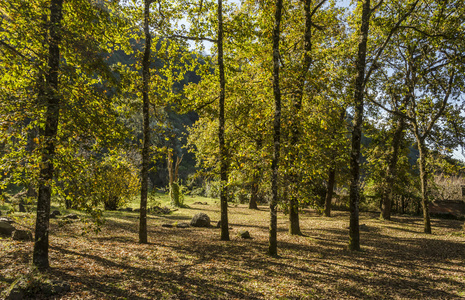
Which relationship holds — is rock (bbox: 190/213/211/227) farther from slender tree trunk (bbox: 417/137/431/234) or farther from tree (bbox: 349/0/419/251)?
slender tree trunk (bbox: 417/137/431/234)

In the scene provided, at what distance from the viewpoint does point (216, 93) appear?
1270cm

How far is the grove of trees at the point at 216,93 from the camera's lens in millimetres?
5543

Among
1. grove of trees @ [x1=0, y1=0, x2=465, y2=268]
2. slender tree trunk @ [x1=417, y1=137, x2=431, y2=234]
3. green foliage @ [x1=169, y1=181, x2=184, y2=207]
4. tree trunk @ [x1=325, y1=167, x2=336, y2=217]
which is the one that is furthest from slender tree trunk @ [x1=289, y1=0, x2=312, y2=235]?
green foliage @ [x1=169, y1=181, x2=184, y2=207]

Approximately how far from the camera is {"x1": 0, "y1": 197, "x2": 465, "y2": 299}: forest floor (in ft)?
20.4

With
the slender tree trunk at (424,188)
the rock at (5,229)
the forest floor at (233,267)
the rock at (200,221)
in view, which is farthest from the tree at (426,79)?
the rock at (5,229)

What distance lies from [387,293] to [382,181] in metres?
13.9

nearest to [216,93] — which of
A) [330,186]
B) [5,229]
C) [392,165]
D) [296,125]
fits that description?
[296,125]

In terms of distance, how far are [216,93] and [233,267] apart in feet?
25.3

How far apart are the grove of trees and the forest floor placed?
2.62 ft

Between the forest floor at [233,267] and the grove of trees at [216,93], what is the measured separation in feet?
2.62

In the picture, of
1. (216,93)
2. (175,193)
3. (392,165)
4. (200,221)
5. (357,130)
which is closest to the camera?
(357,130)

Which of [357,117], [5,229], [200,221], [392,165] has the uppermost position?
[357,117]

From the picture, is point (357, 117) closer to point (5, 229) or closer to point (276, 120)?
point (276, 120)

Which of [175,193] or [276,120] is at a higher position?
[276,120]
